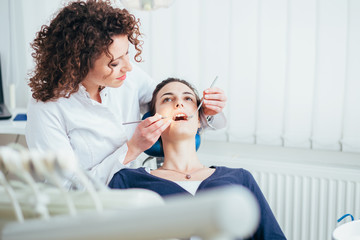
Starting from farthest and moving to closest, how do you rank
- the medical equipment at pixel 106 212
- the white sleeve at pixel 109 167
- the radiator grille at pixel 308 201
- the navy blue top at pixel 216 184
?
the radiator grille at pixel 308 201 < the white sleeve at pixel 109 167 < the navy blue top at pixel 216 184 < the medical equipment at pixel 106 212

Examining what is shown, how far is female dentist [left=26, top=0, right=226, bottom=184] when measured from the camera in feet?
4.83

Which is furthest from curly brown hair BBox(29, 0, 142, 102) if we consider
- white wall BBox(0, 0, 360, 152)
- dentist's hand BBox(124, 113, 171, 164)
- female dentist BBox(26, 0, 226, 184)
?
white wall BBox(0, 0, 360, 152)

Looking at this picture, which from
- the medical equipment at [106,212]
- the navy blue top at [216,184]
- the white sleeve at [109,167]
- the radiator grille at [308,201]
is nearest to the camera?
the medical equipment at [106,212]

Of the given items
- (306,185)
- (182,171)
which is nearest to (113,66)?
(182,171)

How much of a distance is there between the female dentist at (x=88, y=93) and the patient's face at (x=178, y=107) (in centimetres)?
7

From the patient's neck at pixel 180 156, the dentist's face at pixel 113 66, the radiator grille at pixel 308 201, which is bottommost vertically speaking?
the radiator grille at pixel 308 201

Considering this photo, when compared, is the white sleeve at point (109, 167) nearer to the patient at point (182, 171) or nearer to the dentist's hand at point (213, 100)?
the patient at point (182, 171)

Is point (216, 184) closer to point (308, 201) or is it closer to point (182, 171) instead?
point (182, 171)

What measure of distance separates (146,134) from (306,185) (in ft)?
3.01

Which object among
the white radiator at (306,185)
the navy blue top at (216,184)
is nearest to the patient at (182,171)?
the navy blue top at (216,184)

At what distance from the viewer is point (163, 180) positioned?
1498 mm

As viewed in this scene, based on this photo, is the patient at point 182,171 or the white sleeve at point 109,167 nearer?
the patient at point 182,171

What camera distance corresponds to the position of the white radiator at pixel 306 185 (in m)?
1.87

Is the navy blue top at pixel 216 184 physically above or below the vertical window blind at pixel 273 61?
below
